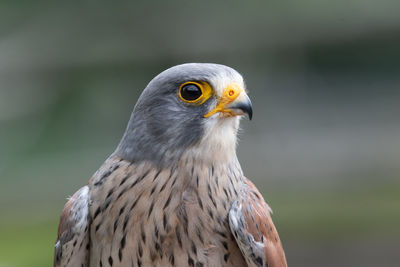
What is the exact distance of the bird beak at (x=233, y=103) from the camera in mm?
2553

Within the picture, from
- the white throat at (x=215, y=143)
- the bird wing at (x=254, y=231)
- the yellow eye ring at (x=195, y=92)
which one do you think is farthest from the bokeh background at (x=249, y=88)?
the yellow eye ring at (x=195, y=92)

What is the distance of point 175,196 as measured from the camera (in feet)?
8.41

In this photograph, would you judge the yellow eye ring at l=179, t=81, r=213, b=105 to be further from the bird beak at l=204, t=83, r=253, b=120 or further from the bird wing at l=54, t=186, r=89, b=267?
the bird wing at l=54, t=186, r=89, b=267

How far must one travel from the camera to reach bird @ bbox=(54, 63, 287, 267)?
2529 mm

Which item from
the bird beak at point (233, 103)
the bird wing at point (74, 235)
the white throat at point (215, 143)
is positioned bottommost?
the bird wing at point (74, 235)

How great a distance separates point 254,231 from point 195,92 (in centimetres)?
63

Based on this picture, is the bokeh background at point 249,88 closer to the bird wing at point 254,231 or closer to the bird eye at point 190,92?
the bird wing at point 254,231

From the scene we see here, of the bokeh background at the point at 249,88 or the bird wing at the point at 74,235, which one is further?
the bokeh background at the point at 249,88

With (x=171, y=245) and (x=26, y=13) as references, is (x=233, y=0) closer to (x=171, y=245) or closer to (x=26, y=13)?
(x=26, y=13)

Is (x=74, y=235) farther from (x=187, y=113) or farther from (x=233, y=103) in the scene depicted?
(x=233, y=103)

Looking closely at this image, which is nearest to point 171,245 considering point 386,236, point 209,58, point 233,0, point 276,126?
point 386,236

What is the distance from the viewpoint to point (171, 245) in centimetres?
253

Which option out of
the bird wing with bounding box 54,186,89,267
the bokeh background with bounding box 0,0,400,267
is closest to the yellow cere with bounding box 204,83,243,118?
the bird wing with bounding box 54,186,89,267

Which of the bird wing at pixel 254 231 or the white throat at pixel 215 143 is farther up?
the white throat at pixel 215 143
